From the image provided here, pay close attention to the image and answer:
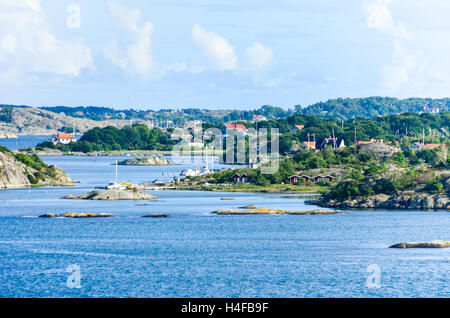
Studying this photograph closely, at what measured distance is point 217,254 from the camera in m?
46.1

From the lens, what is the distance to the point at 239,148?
151875 mm

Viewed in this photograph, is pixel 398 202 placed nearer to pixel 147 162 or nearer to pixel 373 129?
pixel 373 129

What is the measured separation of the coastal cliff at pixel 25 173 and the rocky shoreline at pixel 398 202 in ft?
140

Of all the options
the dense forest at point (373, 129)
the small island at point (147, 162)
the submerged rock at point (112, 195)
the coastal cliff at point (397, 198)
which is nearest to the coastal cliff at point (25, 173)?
the submerged rock at point (112, 195)

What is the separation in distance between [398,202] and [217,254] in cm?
3177

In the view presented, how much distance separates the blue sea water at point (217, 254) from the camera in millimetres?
36312

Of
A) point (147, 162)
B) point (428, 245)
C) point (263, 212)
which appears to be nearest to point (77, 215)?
point (263, 212)

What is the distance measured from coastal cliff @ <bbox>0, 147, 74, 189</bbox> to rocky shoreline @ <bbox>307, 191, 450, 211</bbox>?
42680 millimetres

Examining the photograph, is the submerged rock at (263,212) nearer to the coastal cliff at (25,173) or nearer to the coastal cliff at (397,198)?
the coastal cliff at (397,198)

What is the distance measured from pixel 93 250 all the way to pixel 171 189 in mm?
48278

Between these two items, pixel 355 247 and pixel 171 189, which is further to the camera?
pixel 171 189
